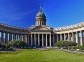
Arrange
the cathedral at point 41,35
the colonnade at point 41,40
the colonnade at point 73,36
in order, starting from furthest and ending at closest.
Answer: the colonnade at point 41,40
the cathedral at point 41,35
the colonnade at point 73,36

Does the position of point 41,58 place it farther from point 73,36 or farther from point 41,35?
point 41,35

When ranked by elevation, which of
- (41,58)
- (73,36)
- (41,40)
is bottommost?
(41,58)

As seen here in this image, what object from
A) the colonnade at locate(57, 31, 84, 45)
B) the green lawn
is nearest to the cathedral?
the colonnade at locate(57, 31, 84, 45)

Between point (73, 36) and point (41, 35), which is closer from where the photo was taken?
point (73, 36)

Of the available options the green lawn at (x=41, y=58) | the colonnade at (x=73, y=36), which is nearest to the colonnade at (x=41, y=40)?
the colonnade at (x=73, y=36)

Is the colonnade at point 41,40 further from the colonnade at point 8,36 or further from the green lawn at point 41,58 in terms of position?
the green lawn at point 41,58

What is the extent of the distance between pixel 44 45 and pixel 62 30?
18.3m

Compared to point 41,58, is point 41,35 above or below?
above

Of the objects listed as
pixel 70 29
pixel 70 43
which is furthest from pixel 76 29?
pixel 70 43

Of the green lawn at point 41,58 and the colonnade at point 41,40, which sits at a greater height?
the colonnade at point 41,40

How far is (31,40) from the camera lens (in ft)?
575

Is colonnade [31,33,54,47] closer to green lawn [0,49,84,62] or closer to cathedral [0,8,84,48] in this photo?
cathedral [0,8,84,48]

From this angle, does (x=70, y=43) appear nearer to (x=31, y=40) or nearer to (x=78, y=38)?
(x=78, y=38)

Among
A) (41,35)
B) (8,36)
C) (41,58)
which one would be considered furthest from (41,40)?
(41,58)
